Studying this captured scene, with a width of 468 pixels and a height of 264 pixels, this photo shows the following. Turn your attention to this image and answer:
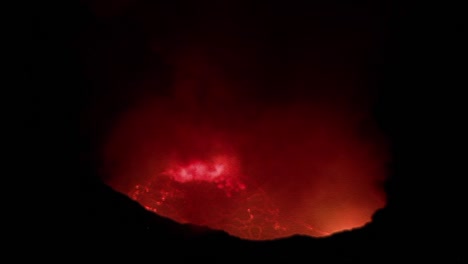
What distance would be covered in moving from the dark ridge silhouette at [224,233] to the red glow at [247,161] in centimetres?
72

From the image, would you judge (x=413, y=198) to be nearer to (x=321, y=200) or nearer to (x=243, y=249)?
(x=321, y=200)

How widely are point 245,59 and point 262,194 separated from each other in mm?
3111

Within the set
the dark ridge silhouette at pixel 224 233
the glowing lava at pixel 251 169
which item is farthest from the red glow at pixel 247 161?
the dark ridge silhouette at pixel 224 233

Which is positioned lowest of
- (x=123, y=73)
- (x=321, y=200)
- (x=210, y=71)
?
(x=321, y=200)

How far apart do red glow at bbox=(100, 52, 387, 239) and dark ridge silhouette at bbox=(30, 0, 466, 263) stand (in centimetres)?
Answer: 72

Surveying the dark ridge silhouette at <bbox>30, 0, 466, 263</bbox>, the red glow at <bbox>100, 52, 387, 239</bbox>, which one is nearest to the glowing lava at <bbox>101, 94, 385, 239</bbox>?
the red glow at <bbox>100, 52, 387, 239</bbox>

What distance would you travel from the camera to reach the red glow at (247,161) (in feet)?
19.5

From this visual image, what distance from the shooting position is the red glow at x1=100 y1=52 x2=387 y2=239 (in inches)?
234

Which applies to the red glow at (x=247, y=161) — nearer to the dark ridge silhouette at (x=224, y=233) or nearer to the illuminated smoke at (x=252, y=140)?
the illuminated smoke at (x=252, y=140)

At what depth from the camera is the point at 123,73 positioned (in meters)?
7.84

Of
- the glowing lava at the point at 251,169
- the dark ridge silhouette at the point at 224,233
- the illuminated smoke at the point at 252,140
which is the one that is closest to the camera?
the dark ridge silhouette at the point at 224,233

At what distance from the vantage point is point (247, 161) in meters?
7.23

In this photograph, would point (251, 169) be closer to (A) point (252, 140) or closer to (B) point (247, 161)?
(B) point (247, 161)

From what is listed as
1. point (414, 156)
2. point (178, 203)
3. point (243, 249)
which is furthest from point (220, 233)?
point (414, 156)
